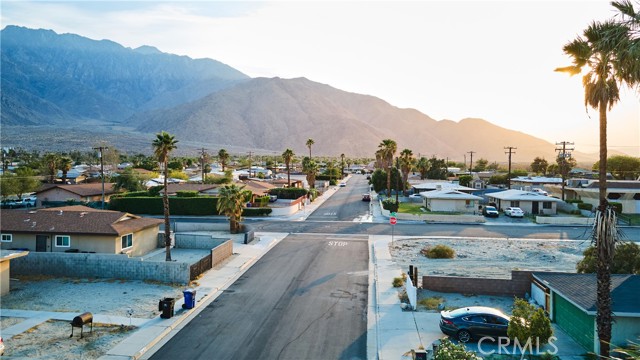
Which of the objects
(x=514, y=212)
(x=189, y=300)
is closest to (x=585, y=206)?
(x=514, y=212)

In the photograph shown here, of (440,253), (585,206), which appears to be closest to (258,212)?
(440,253)

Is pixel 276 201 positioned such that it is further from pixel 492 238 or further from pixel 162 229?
pixel 492 238

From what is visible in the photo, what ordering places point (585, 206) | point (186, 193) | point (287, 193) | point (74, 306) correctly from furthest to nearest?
point (287, 193)
point (186, 193)
point (585, 206)
point (74, 306)

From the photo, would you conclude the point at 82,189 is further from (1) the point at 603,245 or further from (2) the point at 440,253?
(1) the point at 603,245

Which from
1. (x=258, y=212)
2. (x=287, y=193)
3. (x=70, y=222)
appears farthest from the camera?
(x=287, y=193)

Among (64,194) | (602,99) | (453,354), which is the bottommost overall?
(453,354)

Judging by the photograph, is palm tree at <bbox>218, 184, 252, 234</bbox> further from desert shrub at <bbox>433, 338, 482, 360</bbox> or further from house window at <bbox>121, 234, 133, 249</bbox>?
desert shrub at <bbox>433, 338, 482, 360</bbox>

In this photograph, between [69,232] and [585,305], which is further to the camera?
[69,232]

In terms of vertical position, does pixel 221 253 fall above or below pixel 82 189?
below
